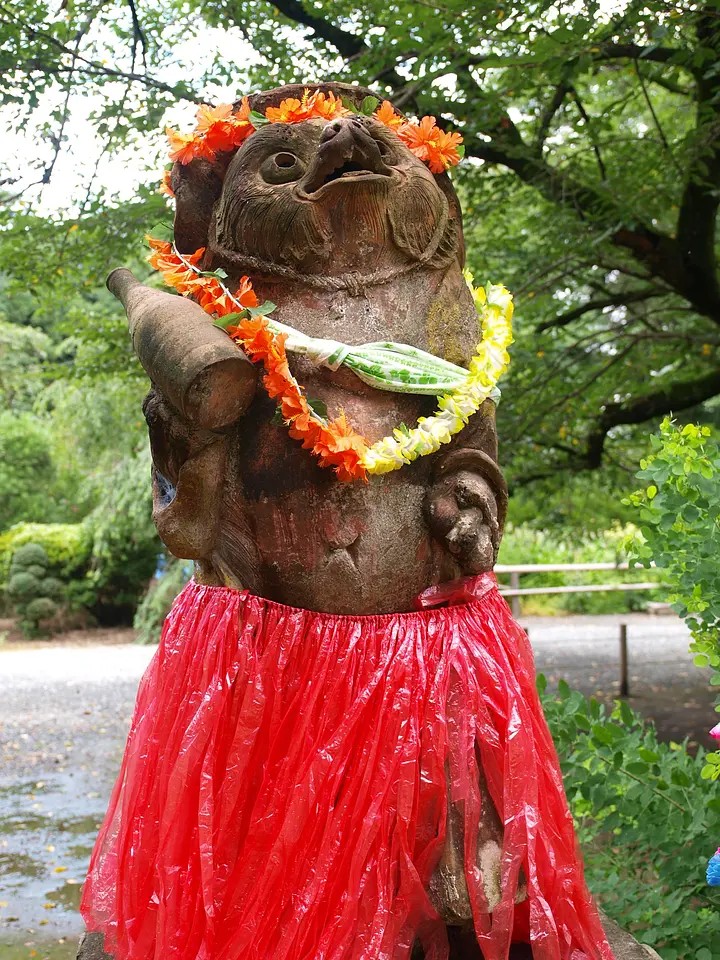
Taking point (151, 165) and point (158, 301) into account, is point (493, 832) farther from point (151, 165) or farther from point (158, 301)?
point (151, 165)

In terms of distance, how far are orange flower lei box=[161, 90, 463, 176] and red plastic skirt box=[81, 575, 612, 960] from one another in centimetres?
120

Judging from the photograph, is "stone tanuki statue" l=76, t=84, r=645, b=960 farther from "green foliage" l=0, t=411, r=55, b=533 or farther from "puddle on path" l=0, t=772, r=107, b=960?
"green foliage" l=0, t=411, r=55, b=533

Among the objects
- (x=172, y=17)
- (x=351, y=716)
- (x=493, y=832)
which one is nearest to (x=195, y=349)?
(x=351, y=716)

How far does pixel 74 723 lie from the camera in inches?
311

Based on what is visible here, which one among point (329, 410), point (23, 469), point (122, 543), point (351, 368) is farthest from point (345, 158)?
point (23, 469)

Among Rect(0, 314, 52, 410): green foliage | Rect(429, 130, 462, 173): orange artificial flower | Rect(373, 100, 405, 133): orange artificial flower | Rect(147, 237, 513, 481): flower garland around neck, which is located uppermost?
Rect(0, 314, 52, 410): green foliage

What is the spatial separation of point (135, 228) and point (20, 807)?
366 cm

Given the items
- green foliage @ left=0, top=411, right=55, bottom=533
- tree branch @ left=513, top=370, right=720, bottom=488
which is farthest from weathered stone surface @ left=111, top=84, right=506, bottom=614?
green foliage @ left=0, top=411, right=55, bottom=533

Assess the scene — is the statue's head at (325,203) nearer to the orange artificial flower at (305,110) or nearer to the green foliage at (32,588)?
the orange artificial flower at (305,110)

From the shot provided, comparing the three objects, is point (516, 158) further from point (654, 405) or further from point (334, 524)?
point (334, 524)

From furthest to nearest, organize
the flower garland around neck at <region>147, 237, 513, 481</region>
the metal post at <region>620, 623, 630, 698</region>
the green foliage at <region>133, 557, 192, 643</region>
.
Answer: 1. the green foliage at <region>133, 557, 192, 643</region>
2. the metal post at <region>620, 623, 630, 698</region>
3. the flower garland around neck at <region>147, 237, 513, 481</region>

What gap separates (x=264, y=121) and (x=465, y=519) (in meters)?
1.20

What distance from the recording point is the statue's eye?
2.34 m

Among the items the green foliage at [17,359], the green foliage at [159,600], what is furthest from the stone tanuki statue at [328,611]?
the green foliage at [17,359]
